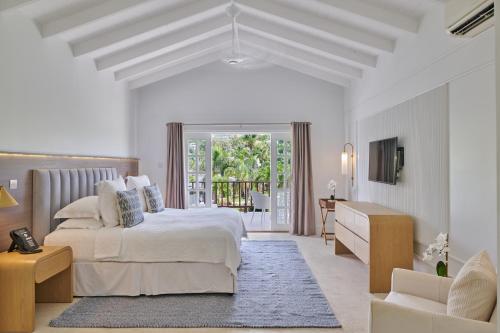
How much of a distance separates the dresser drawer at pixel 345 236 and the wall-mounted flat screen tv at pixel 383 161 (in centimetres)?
78

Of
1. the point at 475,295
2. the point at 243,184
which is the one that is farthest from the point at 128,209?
the point at 243,184

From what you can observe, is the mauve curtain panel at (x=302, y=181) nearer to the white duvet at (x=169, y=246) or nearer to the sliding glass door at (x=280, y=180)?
the sliding glass door at (x=280, y=180)

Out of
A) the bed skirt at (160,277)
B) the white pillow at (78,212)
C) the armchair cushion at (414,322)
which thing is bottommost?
the bed skirt at (160,277)

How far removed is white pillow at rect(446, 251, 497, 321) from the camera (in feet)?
5.97

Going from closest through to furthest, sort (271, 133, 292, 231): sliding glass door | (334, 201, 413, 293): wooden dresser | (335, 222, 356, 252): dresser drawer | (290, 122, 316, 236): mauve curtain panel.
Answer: (334, 201, 413, 293): wooden dresser < (335, 222, 356, 252): dresser drawer < (290, 122, 316, 236): mauve curtain panel < (271, 133, 292, 231): sliding glass door

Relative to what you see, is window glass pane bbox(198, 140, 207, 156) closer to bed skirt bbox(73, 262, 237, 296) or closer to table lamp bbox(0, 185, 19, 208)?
bed skirt bbox(73, 262, 237, 296)

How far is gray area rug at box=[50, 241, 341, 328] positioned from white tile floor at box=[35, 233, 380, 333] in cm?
7

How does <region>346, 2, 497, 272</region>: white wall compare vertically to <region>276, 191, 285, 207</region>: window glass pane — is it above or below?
above

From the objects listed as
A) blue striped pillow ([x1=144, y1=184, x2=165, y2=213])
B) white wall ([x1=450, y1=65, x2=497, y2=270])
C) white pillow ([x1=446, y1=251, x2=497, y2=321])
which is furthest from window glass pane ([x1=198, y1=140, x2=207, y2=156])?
white pillow ([x1=446, y1=251, x2=497, y2=321])

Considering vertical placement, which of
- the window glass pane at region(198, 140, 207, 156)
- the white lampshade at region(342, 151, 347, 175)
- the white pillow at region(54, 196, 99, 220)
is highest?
the window glass pane at region(198, 140, 207, 156)

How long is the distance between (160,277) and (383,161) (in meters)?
3.01

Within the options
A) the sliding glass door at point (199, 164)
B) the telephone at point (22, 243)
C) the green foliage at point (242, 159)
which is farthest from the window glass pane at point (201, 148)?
the telephone at point (22, 243)

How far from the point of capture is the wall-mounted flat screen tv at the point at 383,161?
4188 millimetres

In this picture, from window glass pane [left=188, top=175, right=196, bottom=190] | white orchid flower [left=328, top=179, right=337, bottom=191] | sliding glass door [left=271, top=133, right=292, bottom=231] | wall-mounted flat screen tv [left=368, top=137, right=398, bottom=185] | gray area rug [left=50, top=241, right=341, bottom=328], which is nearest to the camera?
gray area rug [left=50, top=241, right=341, bottom=328]
